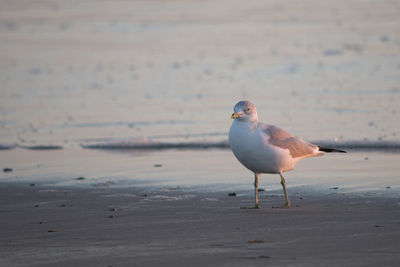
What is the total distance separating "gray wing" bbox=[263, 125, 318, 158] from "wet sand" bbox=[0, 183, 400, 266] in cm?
52

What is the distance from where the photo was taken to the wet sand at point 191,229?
5.75 m

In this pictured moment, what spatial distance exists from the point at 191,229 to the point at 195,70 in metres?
15.8

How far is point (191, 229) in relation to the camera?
6.87 metres

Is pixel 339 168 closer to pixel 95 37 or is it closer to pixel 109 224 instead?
pixel 109 224

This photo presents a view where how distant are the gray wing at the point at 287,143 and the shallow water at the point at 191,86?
801mm

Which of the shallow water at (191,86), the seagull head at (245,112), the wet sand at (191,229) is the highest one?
the shallow water at (191,86)

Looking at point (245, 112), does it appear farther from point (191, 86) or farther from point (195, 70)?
point (195, 70)

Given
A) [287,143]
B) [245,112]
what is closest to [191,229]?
[245,112]

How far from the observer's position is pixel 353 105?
640 inches

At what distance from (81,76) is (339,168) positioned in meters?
12.7

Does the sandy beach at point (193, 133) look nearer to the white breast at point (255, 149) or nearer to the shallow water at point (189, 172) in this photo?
the shallow water at point (189, 172)

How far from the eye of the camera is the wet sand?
5.75 metres

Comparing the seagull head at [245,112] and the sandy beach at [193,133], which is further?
the seagull head at [245,112]

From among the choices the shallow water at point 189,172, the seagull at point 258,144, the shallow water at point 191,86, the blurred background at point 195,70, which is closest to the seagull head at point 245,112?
the seagull at point 258,144
